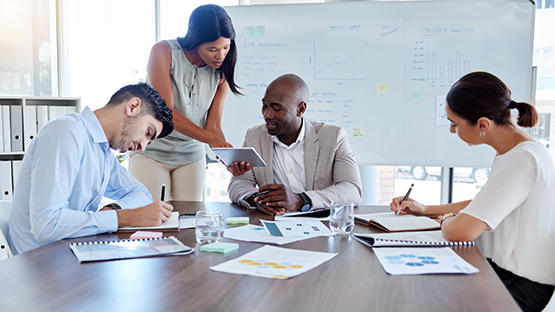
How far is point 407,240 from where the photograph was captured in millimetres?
1352

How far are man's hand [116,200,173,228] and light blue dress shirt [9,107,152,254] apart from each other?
0.04 metres

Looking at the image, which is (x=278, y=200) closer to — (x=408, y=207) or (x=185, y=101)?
(x=408, y=207)

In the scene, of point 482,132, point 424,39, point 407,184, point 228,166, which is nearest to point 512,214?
point 482,132

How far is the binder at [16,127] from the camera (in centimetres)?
306

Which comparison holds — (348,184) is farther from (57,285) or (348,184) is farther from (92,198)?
(57,285)

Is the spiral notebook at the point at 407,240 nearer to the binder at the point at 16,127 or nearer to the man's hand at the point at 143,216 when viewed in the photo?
the man's hand at the point at 143,216

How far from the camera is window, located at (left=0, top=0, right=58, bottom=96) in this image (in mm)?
3518

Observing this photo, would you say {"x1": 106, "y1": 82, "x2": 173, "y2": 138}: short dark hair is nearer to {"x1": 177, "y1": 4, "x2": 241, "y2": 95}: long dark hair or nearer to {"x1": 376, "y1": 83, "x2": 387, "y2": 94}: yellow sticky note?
{"x1": 177, "y1": 4, "x2": 241, "y2": 95}: long dark hair

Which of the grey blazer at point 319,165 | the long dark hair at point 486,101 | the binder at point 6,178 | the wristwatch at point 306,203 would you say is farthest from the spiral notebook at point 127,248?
the binder at point 6,178

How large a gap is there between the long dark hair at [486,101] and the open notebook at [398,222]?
15.3 inches

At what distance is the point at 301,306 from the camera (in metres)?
0.86

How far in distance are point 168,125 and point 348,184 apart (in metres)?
0.88

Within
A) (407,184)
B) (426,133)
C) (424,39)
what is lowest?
(407,184)

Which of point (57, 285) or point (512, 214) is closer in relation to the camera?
point (57, 285)
